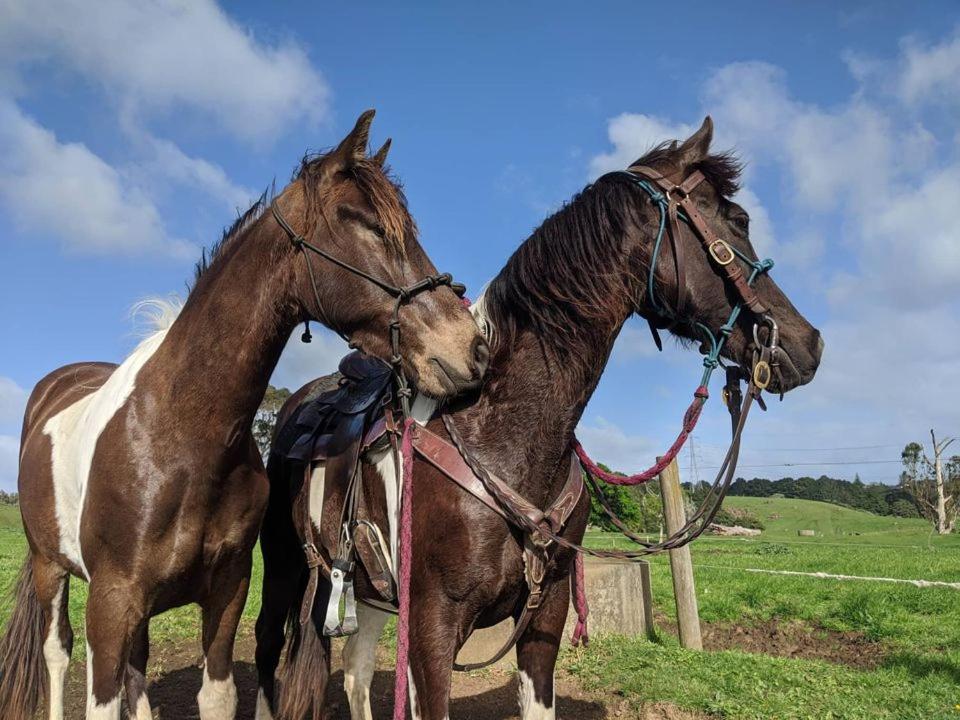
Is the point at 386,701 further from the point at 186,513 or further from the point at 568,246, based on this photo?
the point at 568,246

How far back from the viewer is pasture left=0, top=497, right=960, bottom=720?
4.75 meters

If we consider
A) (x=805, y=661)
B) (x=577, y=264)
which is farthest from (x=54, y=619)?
(x=805, y=661)

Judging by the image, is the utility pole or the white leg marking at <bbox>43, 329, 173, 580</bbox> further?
the utility pole

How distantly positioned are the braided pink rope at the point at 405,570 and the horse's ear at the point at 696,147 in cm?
156

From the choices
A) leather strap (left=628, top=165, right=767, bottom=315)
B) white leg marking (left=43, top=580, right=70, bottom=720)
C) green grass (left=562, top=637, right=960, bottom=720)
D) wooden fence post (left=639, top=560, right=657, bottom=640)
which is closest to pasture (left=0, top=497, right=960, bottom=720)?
green grass (left=562, top=637, right=960, bottom=720)

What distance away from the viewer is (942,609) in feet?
24.6

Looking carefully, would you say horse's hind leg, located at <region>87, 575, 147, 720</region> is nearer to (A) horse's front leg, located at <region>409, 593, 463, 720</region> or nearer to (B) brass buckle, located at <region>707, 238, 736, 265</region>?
(A) horse's front leg, located at <region>409, 593, 463, 720</region>

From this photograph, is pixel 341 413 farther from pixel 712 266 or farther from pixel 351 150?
pixel 712 266

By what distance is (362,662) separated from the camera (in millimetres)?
4648

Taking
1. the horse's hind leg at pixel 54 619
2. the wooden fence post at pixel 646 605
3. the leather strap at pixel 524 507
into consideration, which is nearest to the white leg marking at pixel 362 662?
the horse's hind leg at pixel 54 619

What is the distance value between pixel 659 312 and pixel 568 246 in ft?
1.52

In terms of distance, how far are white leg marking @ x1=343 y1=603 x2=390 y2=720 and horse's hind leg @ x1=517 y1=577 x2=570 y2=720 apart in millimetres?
1874

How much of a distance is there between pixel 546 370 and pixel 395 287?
690 mm

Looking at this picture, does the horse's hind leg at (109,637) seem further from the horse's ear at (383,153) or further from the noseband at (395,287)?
the horse's ear at (383,153)
